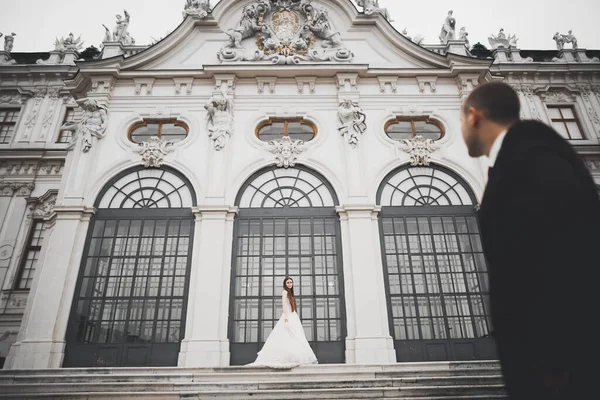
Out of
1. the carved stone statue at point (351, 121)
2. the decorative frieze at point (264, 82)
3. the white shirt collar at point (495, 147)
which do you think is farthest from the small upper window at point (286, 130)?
the white shirt collar at point (495, 147)

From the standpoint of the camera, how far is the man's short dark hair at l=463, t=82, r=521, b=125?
224 centimetres

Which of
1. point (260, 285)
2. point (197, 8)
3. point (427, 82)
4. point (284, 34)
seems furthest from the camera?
point (197, 8)

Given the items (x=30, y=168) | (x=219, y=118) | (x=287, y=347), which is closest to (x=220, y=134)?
(x=219, y=118)

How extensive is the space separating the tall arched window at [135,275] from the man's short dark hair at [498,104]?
11.6 m

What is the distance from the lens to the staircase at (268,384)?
7277 mm

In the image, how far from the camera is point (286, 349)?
9703 mm

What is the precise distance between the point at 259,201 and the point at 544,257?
12658 millimetres

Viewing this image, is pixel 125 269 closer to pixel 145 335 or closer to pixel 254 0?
pixel 145 335

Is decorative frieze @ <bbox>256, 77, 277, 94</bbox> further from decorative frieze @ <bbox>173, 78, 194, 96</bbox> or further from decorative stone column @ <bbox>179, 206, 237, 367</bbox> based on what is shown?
decorative stone column @ <bbox>179, 206, 237, 367</bbox>

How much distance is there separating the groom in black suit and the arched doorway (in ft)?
35.5

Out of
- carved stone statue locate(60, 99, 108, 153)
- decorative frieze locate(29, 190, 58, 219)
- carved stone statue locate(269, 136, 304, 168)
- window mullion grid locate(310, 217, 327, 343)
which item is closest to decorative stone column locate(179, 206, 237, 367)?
carved stone statue locate(269, 136, 304, 168)

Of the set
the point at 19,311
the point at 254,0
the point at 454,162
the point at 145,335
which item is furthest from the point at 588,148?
the point at 19,311

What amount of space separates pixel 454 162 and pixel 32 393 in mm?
13849

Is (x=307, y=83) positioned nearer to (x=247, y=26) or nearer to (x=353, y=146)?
(x=353, y=146)
